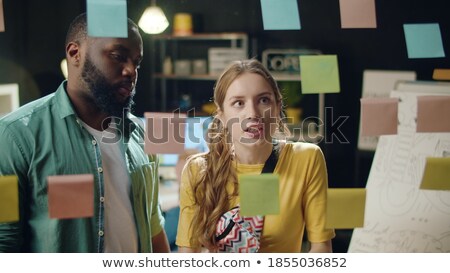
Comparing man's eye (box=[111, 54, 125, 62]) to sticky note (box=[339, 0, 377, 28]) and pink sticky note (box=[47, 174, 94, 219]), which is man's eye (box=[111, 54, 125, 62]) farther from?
sticky note (box=[339, 0, 377, 28])

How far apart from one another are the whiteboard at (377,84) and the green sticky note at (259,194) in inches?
17.9

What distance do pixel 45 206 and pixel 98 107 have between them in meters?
0.39

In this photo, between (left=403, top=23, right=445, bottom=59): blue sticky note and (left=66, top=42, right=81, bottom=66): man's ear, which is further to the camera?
(left=403, top=23, right=445, bottom=59): blue sticky note

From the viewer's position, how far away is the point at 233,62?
1877 mm

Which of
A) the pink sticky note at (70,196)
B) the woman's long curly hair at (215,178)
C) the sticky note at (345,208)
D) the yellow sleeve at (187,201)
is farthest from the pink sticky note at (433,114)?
the pink sticky note at (70,196)

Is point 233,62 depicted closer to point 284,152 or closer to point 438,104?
point 284,152

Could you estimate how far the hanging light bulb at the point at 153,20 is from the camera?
187cm

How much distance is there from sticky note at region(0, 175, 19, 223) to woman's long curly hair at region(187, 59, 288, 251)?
0.60 metres

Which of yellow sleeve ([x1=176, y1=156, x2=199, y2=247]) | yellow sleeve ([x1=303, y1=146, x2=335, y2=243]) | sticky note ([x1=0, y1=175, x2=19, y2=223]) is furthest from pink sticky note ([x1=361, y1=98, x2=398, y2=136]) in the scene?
sticky note ([x1=0, y1=175, x2=19, y2=223])

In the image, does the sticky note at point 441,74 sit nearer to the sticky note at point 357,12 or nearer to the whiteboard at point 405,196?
the whiteboard at point 405,196

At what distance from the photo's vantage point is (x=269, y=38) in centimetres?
197

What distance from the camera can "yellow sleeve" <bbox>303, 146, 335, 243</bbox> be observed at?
1889mm
